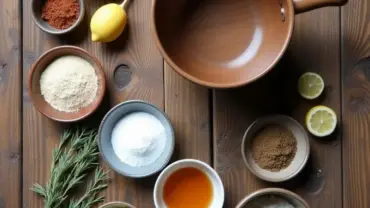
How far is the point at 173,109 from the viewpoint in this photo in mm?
1048

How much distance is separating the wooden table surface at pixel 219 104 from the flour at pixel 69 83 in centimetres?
4

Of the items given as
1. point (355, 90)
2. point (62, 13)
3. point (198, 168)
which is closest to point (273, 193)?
point (198, 168)

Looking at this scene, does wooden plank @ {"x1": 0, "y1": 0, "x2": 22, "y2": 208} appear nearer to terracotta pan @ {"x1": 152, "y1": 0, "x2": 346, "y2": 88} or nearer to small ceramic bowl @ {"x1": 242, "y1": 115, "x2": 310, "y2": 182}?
terracotta pan @ {"x1": 152, "y1": 0, "x2": 346, "y2": 88}

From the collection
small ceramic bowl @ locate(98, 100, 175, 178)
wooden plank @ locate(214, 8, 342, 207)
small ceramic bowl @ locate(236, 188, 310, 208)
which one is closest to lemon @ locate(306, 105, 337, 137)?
wooden plank @ locate(214, 8, 342, 207)

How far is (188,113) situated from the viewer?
3.44 feet

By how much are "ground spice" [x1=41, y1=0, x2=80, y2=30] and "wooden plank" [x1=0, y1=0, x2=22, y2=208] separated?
0.24 ft

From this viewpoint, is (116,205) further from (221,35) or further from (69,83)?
(221,35)

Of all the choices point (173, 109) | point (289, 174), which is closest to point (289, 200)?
point (289, 174)

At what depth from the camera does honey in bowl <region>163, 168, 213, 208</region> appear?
1.03 metres

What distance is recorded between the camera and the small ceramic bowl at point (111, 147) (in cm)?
101

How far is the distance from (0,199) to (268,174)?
0.53 m

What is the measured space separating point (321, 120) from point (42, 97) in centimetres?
54

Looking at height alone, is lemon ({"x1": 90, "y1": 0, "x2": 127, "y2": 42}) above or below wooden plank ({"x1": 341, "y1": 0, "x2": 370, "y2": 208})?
above

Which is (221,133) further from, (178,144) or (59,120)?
(59,120)
